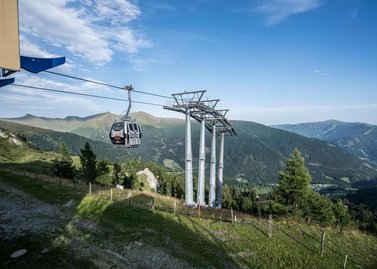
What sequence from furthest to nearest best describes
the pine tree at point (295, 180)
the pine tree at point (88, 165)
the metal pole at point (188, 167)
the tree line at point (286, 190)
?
the pine tree at point (88, 165) < the tree line at point (286, 190) < the pine tree at point (295, 180) < the metal pole at point (188, 167)

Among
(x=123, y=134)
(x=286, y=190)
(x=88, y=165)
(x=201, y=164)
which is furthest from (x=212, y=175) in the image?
(x=88, y=165)

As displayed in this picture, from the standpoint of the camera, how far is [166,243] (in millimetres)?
26328

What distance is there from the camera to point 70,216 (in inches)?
1217

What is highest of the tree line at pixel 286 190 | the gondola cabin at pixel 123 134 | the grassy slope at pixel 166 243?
the gondola cabin at pixel 123 134

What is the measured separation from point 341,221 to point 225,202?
40.7 metres

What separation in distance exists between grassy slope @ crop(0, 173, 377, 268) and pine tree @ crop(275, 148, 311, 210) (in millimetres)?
22017

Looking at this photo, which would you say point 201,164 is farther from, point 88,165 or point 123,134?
A: point 88,165

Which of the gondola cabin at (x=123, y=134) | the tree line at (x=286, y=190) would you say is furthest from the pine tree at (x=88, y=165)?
the gondola cabin at (x=123, y=134)

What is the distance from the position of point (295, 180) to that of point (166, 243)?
41775mm

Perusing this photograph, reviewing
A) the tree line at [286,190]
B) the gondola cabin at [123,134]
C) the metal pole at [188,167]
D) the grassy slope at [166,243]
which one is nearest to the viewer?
the grassy slope at [166,243]

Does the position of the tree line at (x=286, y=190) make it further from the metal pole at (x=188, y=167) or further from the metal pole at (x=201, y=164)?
the metal pole at (x=188, y=167)

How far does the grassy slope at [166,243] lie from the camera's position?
73.2 feet

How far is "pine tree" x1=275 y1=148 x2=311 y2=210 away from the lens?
61000 mm

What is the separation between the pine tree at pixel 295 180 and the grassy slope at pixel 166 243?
867 inches
